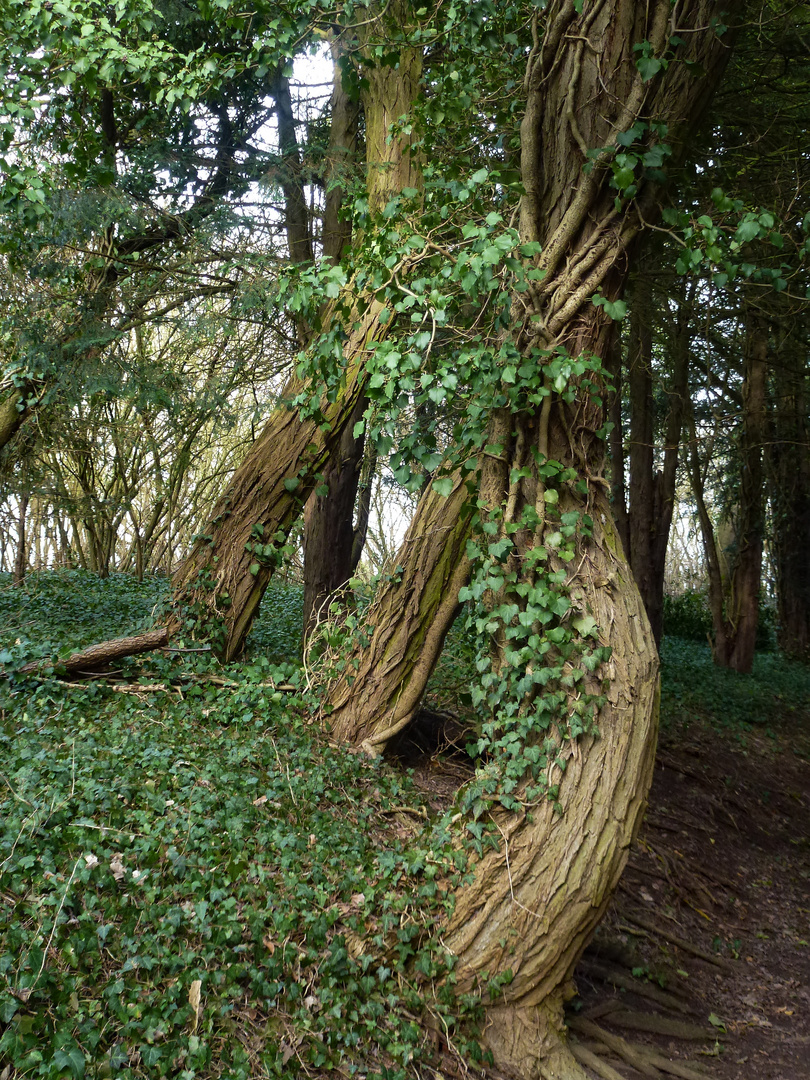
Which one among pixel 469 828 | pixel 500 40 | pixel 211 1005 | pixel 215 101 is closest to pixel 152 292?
pixel 215 101

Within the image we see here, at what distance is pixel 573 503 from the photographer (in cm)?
403

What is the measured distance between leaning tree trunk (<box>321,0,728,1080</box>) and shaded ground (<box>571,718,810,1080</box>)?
0.72 metres

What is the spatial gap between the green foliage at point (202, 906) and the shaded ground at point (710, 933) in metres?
1.22

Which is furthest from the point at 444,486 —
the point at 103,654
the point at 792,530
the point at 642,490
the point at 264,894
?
the point at 792,530

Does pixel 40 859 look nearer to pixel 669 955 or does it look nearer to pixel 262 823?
pixel 262 823

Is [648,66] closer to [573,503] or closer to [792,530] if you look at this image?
[573,503]

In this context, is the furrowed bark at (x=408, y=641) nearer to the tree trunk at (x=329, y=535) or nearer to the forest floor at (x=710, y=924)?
the forest floor at (x=710, y=924)

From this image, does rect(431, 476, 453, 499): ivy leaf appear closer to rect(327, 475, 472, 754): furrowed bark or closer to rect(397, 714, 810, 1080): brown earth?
rect(327, 475, 472, 754): furrowed bark

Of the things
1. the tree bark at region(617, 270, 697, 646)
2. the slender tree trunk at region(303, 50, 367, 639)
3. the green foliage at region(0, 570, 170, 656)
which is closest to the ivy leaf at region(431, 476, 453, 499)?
the green foliage at region(0, 570, 170, 656)

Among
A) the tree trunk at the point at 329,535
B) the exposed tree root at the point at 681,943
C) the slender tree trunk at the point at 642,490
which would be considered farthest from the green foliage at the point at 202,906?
the slender tree trunk at the point at 642,490

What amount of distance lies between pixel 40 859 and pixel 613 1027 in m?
3.08

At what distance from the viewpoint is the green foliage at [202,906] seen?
8.89ft

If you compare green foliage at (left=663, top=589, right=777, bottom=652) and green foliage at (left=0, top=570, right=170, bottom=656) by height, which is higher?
green foliage at (left=0, top=570, right=170, bottom=656)

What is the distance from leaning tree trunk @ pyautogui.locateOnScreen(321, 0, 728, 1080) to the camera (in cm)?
366
